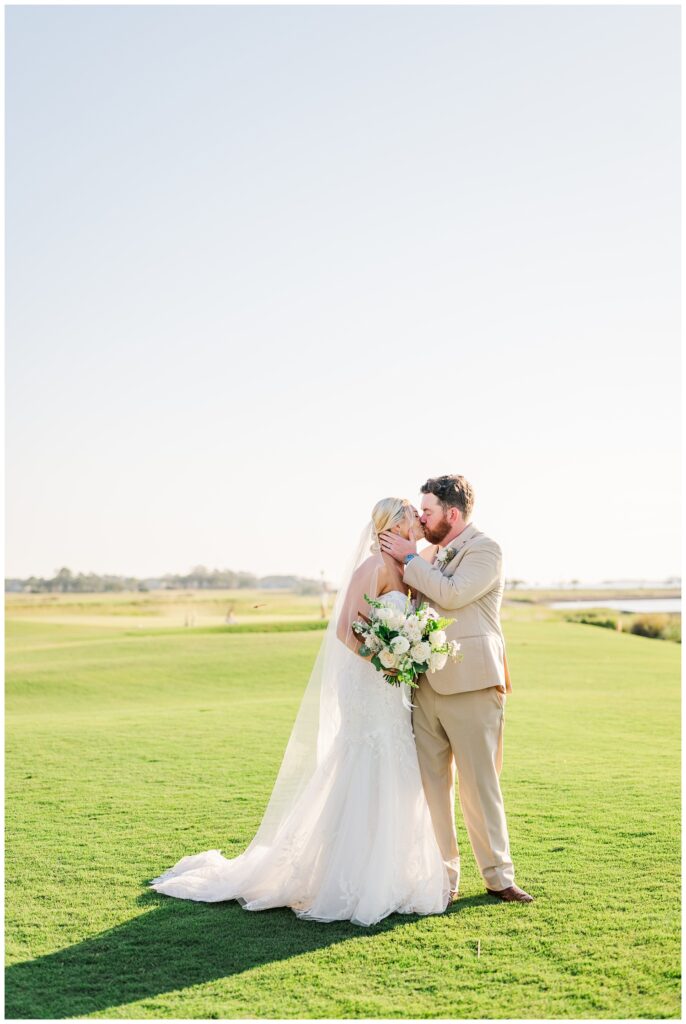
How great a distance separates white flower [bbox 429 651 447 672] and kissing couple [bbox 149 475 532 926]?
0.31m

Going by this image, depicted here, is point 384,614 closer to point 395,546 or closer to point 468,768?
point 395,546

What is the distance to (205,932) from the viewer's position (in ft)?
20.1

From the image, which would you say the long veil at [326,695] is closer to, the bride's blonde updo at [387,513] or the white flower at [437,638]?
the bride's blonde updo at [387,513]

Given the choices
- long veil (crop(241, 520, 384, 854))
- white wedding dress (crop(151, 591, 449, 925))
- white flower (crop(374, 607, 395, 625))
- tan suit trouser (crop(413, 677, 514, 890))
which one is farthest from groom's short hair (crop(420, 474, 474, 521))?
tan suit trouser (crop(413, 677, 514, 890))

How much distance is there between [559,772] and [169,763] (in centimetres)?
482

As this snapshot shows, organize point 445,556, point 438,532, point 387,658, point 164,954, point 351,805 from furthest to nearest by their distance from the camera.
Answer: point 438,532, point 445,556, point 351,805, point 387,658, point 164,954

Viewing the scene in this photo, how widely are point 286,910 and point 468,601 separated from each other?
8.05ft

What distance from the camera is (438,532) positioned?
686cm

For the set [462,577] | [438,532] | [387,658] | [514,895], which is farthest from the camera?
[438,532]

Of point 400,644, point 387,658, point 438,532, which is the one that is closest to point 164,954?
point 387,658

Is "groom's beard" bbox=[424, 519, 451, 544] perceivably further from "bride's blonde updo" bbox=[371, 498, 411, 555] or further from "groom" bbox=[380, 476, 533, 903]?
"bride's blonde updo" bbox=[371, 498, 411, 555]

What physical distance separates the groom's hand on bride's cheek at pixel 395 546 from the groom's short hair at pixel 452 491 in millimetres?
388

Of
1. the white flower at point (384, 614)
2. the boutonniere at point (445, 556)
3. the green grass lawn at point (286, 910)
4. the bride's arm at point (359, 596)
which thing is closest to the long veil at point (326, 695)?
the bride's arm at point (359, 596)

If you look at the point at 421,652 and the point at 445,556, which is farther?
the point at 445,556
